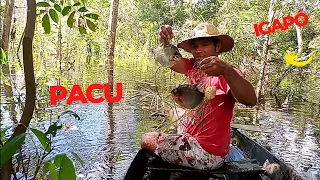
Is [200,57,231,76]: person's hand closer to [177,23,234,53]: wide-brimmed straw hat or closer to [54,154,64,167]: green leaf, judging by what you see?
[177,23,234,53]: wide-brimmed straw hat

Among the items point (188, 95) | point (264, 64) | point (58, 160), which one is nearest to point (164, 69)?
point (264, 64)

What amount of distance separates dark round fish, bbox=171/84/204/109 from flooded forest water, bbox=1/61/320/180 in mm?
697

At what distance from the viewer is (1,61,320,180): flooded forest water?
291 cm

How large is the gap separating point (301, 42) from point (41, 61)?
4801 millimetres

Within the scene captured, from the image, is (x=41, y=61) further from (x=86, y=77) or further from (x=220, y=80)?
(x=220, y=80)

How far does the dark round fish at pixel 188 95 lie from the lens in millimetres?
1331

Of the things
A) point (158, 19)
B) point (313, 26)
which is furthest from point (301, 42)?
point (158, 19)

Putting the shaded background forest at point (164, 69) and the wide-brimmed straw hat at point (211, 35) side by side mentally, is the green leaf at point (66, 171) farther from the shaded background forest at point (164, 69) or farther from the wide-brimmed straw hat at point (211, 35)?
the shaded background forest at point (164, 69)

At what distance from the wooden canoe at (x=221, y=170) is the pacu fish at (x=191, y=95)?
0.92 feet

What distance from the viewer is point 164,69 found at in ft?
19.5

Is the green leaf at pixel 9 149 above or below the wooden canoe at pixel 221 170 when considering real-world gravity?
above

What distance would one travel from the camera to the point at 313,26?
746cm

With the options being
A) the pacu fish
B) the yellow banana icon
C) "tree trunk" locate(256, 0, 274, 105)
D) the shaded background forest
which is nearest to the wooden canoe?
the pacu fish

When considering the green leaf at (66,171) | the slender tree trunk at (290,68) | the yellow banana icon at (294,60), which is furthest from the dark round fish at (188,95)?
the yellow banana icon at (294,60)
